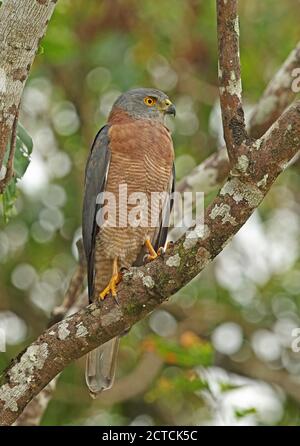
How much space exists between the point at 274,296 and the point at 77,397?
201 cm

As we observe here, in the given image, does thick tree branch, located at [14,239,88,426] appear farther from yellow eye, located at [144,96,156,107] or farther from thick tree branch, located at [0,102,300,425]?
thick tree branch, located at [0,102,300,425]

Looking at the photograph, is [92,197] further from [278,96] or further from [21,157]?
[278,96]

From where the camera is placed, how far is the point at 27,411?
5.24 m

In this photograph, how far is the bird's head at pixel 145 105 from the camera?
5.71m

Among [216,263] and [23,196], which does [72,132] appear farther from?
[216,263]

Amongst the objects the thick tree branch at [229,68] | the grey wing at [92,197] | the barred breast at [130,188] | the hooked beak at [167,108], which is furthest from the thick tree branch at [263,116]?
the thick tree branch at [229,68]

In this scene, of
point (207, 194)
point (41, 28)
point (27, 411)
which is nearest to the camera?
point (41, 28)

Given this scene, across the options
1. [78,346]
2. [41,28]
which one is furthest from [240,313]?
[41,28]

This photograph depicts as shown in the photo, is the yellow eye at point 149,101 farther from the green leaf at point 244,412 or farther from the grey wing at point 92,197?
the green leaf at point 244,412

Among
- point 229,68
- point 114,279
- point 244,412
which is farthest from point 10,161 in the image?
point 244,412

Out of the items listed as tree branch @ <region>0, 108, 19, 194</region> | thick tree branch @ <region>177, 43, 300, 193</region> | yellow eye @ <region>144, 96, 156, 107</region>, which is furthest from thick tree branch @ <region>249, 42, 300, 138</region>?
tree branch @ <region>0, 108, 19, 194</region>

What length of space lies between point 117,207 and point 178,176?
7.93ft

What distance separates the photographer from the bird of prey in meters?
5.17

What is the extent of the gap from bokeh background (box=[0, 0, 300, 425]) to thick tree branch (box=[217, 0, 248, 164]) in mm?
Result: 3064
